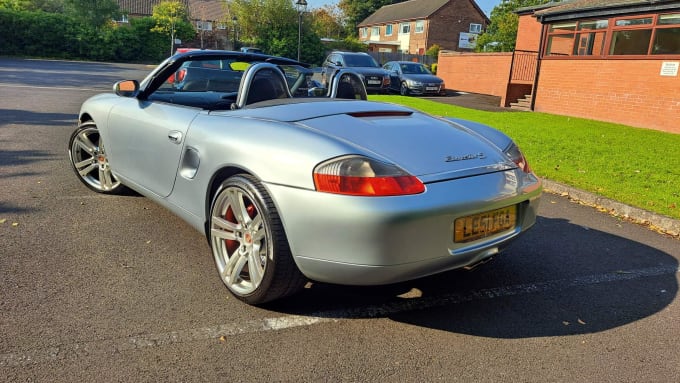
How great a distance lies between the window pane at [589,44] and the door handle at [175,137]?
1460cm

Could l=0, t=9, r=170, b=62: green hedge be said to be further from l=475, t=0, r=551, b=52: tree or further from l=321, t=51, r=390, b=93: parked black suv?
l=475, t=0, r=551, b=52: tree

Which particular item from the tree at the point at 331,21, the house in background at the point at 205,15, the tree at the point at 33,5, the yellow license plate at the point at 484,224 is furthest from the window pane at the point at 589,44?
the tree at the point at 331,21

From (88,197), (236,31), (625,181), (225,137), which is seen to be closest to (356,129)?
(225,137)

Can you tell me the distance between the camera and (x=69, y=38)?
1451 inches

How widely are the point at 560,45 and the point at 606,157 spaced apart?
1017cm

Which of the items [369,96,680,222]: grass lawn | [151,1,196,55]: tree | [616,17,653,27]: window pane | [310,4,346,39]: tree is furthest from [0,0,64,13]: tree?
[369,96,680,222]: grass lawn

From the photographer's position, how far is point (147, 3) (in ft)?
198

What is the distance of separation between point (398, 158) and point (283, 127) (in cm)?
68

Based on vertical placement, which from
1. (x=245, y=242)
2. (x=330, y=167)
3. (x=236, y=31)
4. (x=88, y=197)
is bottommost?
(x=88, y=197)

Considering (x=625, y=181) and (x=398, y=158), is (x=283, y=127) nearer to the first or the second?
(x=398, y=158)

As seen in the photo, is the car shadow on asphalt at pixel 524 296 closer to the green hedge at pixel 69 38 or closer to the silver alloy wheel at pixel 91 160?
the silver alloy wheel at pixel 91 160

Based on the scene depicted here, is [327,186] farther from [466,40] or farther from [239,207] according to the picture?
[466,40]

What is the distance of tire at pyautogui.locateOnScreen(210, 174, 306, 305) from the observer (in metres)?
2.54

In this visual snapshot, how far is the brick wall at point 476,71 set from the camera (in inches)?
900
